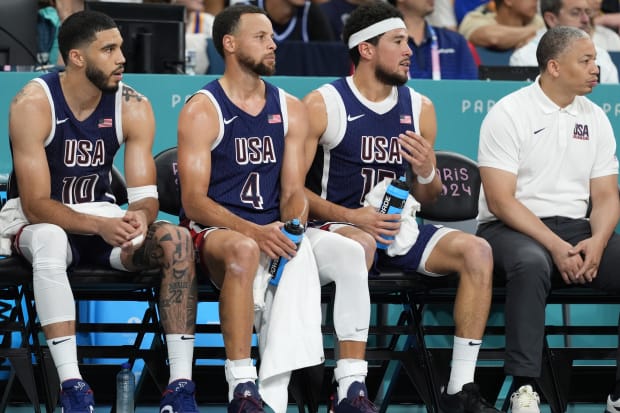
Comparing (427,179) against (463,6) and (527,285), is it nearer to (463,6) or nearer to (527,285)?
(527,285)

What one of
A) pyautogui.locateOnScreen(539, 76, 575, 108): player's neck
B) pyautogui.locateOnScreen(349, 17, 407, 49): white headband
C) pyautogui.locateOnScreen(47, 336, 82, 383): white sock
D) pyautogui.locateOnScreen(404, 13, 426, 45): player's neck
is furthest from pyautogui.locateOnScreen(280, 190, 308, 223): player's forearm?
pyautogui.locateOnScreen(404, 13, 426, 45): player's neck

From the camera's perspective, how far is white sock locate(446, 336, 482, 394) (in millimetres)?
4832

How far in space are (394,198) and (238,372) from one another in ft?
3.71

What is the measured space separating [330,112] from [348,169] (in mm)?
283

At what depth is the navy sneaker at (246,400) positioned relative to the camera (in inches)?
172

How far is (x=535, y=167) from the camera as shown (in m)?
5.35

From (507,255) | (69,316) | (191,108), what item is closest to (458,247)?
(507,255)

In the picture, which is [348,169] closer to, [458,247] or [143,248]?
Result: [458,247]

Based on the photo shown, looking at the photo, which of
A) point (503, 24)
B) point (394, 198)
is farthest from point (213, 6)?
point (394, 198)

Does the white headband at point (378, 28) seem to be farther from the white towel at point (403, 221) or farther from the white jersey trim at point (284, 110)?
the white towel at point (403, 221)

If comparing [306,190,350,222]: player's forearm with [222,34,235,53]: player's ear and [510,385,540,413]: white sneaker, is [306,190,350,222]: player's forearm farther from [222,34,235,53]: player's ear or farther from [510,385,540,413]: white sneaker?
[510,385,540,413]: white sneaker

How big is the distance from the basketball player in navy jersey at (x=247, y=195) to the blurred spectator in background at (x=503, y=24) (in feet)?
10.1

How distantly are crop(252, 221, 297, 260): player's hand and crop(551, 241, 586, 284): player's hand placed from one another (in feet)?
3.98

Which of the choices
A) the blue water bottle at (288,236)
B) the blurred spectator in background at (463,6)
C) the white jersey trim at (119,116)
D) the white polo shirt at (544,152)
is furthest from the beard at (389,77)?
the blurred spectator in background at (463,6)
